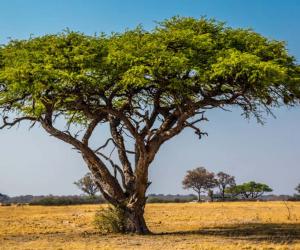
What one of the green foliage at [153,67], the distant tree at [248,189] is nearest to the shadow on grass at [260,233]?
the green foliage at [153,67]

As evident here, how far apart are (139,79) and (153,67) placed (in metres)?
0.85

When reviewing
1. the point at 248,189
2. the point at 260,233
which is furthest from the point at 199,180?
the point at 260,233

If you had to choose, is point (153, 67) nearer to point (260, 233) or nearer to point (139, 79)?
point (139, 79)

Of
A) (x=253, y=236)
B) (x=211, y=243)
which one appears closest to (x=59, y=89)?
(x=211, y=243)

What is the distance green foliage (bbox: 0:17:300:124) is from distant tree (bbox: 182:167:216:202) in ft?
321

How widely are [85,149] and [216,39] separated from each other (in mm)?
7786

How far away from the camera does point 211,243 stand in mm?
21906

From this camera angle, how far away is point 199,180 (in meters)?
125

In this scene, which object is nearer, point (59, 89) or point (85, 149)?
point (59, 89)

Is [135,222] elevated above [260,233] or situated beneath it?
elevated above

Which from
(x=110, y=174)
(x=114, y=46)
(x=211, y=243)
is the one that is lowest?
(x=211, y=243)

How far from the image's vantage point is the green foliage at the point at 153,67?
23.3 meters

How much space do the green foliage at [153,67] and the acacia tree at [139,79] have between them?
43 millimetres

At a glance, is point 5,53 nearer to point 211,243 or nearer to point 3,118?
point 3,118
